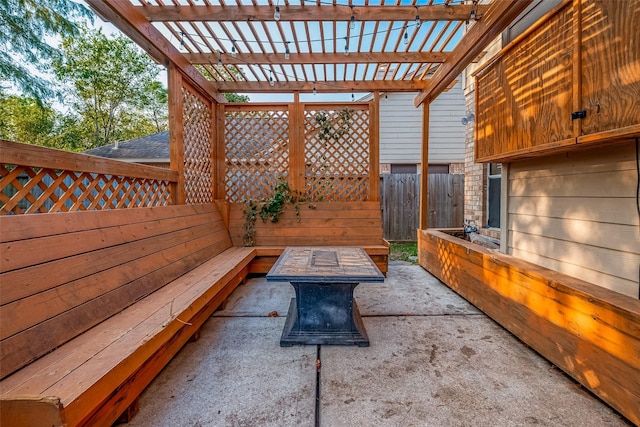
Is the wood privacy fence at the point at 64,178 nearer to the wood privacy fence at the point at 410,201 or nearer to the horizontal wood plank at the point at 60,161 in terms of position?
the horizontal wood plank at the point at 60,161

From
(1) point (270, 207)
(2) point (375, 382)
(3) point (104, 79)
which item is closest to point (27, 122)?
(3) point (104, 79)

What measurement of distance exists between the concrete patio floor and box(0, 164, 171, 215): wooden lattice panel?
4.00ft

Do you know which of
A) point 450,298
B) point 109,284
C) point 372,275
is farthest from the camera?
point 450,298

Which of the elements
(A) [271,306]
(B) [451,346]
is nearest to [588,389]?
(B) [451,346]

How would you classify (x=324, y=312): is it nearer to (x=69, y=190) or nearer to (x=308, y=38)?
(x=69, y=190)

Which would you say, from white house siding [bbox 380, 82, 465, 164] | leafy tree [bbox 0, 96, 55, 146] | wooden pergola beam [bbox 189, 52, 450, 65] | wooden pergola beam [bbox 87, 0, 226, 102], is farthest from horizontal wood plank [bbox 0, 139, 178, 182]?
leafy tree [bbox 0, 96, 55, 146]

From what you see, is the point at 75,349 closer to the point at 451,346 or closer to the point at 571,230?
the point at 451,346

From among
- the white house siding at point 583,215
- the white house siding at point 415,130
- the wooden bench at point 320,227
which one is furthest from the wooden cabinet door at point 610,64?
the white house siding at point 415,130

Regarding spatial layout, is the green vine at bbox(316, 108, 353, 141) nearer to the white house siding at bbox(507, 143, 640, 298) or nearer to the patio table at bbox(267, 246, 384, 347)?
the white house siding at bbox(507, 143, 640, 298)

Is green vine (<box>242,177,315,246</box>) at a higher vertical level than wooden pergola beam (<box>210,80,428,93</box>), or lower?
lower

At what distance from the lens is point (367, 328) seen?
2521 millimetres

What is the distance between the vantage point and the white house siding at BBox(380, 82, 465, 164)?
8.17 meters

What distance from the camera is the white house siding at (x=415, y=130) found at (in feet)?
26.8

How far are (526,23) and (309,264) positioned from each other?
3107 millimetres
